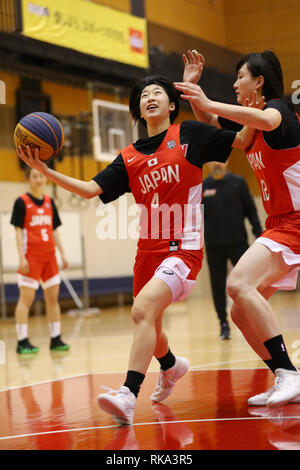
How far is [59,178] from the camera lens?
377 centimetres

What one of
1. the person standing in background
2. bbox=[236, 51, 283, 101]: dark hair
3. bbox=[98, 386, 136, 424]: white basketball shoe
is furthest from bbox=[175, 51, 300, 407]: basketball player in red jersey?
the person standing in background

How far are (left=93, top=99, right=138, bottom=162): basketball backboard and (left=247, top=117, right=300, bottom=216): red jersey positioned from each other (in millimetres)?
9357

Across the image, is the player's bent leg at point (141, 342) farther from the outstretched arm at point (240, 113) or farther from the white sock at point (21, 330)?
the white sock at point (21, 330)

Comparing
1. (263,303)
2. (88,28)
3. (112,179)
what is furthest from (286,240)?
(88,28)

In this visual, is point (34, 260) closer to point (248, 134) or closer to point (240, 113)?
point (248, 134)

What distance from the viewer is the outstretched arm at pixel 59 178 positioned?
3740mm

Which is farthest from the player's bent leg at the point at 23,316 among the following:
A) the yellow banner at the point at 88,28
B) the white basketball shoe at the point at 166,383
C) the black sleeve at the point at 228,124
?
the yellow banner at the point at 88,28

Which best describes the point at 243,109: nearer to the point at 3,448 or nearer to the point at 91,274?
the point at 3,448

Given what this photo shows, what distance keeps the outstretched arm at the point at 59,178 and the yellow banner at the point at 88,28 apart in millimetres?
8089

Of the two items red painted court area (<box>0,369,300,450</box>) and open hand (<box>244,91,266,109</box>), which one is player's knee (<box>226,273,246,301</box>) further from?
open hand (<box>244,91,266,109</box>)

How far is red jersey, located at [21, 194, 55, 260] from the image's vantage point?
7383mm

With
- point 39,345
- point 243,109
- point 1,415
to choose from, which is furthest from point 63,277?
point 243,109

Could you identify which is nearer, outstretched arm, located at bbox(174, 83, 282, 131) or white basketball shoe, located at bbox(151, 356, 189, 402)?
outstretched arm, located at bbox(174, 83, 282, 131)

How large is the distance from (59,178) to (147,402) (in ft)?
4.78
